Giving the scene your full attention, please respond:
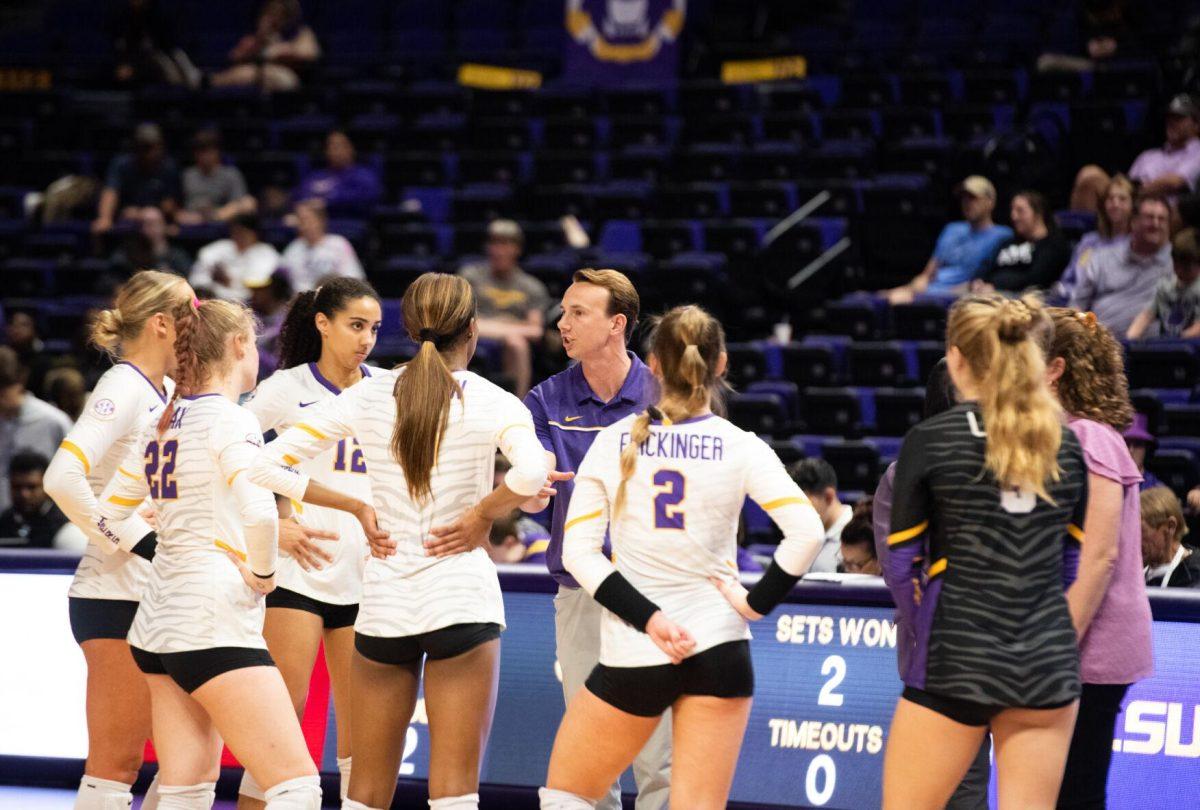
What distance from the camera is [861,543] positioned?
6074 millimetres

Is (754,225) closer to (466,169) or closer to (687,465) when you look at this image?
(466,169)

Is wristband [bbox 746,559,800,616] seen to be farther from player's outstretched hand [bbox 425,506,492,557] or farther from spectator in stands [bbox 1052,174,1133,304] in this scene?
spectator in stands [bbox 1052,174,1133,304]

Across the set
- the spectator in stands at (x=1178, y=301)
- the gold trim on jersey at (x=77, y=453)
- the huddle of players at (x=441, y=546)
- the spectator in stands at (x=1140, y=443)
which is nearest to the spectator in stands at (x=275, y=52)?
the spectator in stands at (x=1178, y=301)

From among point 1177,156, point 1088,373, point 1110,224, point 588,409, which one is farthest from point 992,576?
point 1177,156

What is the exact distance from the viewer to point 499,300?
1031 cm

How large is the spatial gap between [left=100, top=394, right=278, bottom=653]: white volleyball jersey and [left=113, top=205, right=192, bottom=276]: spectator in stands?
7322mm

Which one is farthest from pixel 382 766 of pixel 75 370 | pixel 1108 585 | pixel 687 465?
pixel 75 370

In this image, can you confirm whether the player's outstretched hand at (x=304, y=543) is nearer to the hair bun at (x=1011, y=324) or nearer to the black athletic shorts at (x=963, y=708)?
the black athletic shorts at (x=963, y=708)

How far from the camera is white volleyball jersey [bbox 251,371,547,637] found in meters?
4.02

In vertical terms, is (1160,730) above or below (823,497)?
below

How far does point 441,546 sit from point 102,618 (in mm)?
1249

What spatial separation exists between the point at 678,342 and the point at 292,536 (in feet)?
4.71

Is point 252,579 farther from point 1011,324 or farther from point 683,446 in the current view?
point 1011,324

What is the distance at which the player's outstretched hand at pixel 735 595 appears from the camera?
12.3 feet
